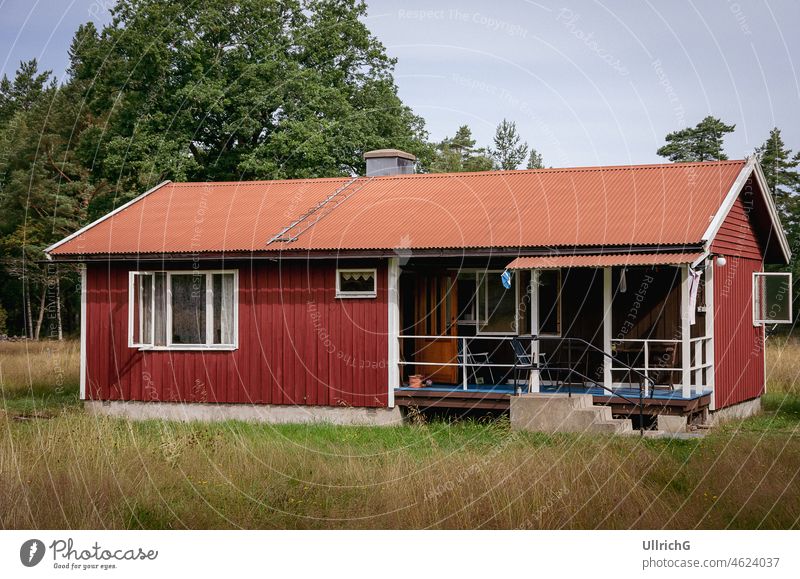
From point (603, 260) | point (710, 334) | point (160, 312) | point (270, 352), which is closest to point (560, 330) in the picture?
point (603, 260)

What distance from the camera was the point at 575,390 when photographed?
17.6m

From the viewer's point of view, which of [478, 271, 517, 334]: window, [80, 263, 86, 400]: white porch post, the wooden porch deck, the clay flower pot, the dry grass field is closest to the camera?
the dry grass field

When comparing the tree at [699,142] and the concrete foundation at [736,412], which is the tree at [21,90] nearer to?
the tree at [699,142]

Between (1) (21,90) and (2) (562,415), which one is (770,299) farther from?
(1) (21,90)

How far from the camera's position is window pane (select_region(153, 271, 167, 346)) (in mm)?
19203

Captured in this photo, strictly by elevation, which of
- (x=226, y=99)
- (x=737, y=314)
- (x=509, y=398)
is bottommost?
(x=509, y=398)

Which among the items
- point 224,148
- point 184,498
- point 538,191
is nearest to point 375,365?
point 538,191

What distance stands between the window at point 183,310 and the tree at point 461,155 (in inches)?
1031

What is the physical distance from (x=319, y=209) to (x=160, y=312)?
12.7 ft

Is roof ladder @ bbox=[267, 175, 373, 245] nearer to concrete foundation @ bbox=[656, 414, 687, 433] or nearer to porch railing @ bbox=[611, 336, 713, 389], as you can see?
porch railing @ bbox=[611, 336, 713, 389]

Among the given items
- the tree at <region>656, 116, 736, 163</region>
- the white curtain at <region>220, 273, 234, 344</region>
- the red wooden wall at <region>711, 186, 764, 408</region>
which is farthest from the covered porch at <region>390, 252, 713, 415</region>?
the tree at <region>656, 116, 736, 163</region>

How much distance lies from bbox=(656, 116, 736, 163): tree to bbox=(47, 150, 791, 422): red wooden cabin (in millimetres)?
21402
